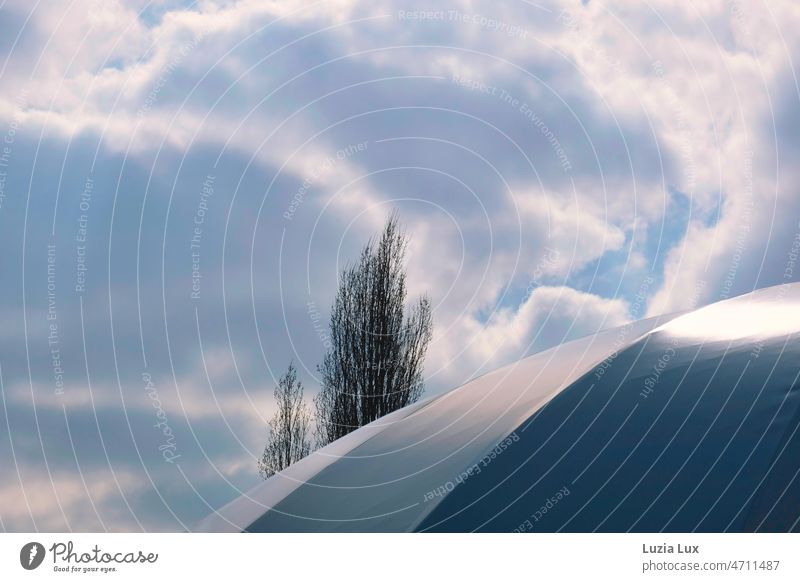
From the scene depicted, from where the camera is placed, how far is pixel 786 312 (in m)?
8.60

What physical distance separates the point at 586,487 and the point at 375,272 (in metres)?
20.3

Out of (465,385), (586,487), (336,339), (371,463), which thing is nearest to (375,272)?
(336,339)

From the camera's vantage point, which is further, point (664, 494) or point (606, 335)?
point (606, 335)

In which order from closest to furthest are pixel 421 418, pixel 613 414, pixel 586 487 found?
pixel 586 487, pixel 613 414, pixel 421 418

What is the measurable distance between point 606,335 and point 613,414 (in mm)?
2350

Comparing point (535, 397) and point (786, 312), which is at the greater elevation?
point (786, 312)

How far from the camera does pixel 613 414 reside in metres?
8.12

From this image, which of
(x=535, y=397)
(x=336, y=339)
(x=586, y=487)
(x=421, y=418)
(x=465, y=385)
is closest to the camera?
(x=586, y=487)

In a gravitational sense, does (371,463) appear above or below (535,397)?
below
